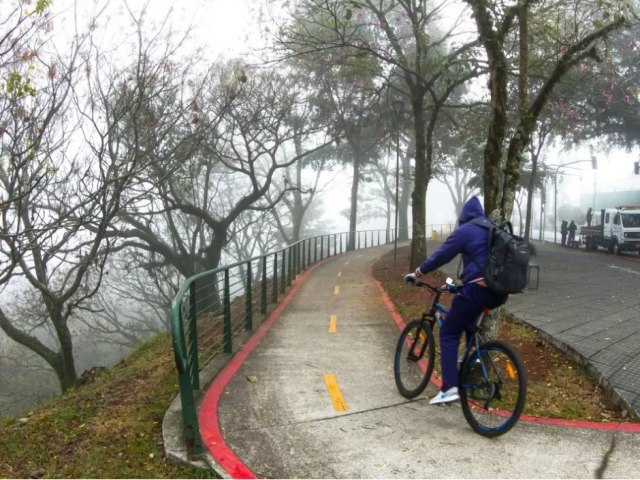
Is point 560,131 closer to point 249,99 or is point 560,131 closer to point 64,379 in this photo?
point 249,99

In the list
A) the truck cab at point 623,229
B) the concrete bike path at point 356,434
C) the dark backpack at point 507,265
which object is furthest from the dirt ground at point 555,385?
the truck cab at point 623,229

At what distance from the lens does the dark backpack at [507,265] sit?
419 centimetres

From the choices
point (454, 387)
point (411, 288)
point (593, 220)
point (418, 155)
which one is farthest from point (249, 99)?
point (593, 220)

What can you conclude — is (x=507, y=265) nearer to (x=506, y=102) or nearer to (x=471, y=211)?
(x=471, y=211)

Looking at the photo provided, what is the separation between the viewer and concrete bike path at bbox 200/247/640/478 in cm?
394

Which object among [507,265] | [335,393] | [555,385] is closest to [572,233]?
[555,385]

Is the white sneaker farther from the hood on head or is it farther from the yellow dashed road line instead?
the hood on head

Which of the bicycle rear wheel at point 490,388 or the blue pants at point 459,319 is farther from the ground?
the blue pants at point 459,319

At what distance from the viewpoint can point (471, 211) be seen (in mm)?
4699

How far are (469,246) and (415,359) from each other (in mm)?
1572

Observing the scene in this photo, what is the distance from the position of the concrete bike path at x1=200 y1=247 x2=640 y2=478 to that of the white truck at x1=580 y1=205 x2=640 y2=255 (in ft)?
66.4

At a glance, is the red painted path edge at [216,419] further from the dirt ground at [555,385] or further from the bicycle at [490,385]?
the dirt ground at [555,385]

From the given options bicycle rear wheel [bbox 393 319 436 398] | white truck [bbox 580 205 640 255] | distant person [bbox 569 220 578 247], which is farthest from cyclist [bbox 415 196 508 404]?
distant person [bbox 569 220 578 247]

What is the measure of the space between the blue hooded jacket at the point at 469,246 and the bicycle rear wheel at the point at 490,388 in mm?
633
